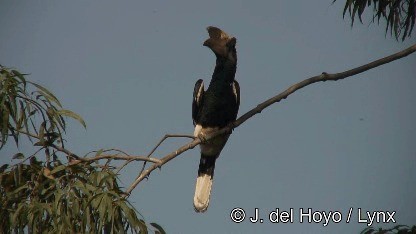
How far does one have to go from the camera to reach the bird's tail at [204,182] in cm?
447

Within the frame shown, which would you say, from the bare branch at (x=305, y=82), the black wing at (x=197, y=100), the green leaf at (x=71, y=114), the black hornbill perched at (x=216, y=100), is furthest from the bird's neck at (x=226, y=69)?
the green leaf at (x=71, y=114)

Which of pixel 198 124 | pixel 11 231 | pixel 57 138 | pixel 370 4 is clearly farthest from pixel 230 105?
pixel 11 231

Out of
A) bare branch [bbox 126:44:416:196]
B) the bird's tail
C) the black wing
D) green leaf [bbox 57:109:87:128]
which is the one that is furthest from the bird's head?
green leaf [bbox 57:109:87:128]

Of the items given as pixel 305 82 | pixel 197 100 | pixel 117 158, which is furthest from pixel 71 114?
pixel 197 100

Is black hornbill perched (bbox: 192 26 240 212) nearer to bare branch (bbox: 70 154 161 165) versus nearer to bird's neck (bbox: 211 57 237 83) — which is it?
bird's neck (bbox: 211 57 237 83)

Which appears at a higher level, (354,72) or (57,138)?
(354,72)

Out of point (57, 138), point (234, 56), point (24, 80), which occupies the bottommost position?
point (57, 138)

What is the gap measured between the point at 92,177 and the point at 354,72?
3.58 ft

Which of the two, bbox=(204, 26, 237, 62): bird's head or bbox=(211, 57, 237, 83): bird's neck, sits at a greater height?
bbox=(204, 26, 237, 62): bird's head

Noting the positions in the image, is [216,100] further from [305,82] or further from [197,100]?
[305,82]

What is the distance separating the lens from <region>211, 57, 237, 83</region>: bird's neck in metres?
4.44

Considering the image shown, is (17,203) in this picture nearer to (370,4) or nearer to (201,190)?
(201,190)

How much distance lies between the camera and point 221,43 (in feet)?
14.5

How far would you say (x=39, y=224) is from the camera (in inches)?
127
